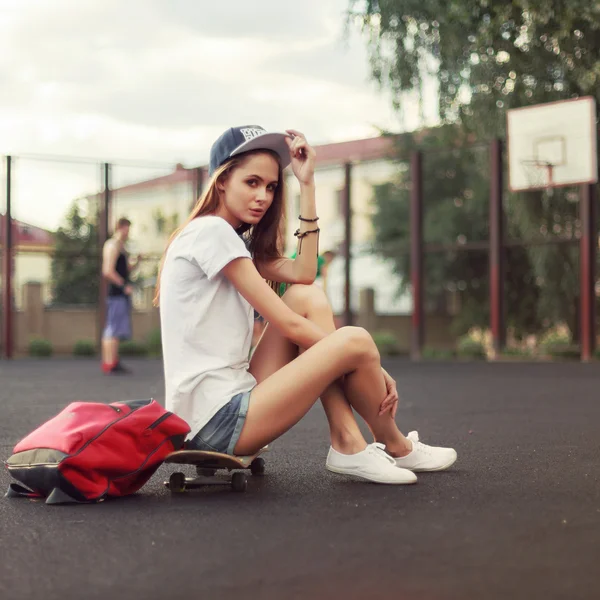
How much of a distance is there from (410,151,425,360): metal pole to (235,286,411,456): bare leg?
1323cm

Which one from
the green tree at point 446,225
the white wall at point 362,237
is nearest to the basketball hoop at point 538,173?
the white wall at point 362,237

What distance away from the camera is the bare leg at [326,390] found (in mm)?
3260

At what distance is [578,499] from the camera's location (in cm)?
320

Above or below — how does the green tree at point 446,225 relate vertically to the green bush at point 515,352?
above

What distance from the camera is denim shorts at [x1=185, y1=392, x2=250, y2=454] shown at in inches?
128

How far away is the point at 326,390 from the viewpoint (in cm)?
339

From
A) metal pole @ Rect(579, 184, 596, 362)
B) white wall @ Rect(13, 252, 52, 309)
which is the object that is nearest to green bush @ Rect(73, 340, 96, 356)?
white wall @ Rect(13, 252, 52, 309)

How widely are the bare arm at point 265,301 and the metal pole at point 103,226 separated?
1475 cm

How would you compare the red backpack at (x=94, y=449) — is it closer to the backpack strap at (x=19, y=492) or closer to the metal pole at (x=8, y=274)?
the backpack strap at (x=19, y=492)

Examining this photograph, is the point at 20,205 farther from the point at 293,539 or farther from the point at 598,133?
the point at 293,539

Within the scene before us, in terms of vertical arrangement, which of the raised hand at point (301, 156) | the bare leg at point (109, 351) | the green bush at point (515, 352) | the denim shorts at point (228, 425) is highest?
the raised hand at point (301, 156)

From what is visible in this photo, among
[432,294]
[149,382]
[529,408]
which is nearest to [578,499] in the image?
[529,408]

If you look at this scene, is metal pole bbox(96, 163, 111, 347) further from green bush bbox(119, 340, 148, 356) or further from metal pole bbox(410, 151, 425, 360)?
metal pole bbox(410, 151, 425, 360)

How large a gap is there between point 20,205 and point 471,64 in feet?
25.8
